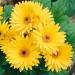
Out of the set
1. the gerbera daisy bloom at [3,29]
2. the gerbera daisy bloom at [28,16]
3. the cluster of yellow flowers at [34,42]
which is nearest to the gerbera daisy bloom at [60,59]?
the cluster of yellow flowers at [34,42]

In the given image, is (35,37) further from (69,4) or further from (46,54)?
(69,4)

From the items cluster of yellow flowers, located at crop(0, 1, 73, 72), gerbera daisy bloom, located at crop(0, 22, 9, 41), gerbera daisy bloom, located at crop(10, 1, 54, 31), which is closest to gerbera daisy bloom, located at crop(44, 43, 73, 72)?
cluster of yellow flowers, located at crop(0, 1, 73, 72)

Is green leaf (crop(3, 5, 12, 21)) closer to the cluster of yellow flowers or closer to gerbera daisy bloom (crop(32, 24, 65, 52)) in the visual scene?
the cluster of yellow flowers

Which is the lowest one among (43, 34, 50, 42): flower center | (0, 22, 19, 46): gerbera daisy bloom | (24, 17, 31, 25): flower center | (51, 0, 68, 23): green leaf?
(43, 34, 50, 42): flower center

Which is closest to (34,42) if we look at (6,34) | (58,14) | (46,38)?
(46,38)

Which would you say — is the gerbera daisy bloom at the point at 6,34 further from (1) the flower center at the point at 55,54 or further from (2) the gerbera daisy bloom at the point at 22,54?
(1) the flower center at the point at 55,54

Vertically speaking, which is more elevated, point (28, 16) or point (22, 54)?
point (28, 16)

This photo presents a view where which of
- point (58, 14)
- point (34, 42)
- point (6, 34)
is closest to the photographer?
point (34, 42)

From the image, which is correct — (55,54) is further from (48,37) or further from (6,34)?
(6,34)
